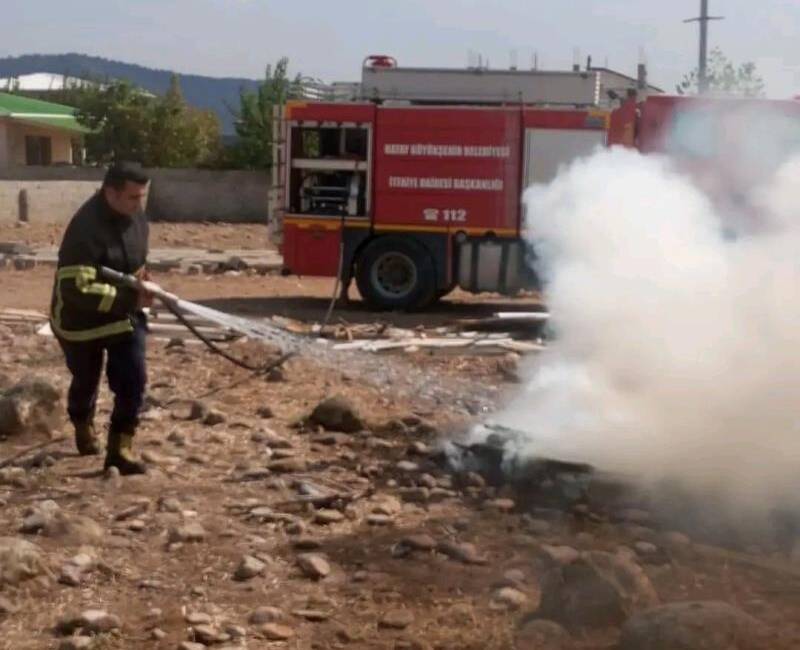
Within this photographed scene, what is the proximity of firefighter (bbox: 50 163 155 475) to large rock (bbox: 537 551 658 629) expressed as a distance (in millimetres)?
3064

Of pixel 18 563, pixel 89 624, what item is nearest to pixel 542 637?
pixel 89 624

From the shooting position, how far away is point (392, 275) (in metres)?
17.7

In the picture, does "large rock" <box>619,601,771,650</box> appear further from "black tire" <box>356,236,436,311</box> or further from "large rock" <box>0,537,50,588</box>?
"black tire" <box>356,236,436,311</box>

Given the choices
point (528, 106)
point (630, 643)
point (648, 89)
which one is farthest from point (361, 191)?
point (630, 643)

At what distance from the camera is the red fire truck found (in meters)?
16.9

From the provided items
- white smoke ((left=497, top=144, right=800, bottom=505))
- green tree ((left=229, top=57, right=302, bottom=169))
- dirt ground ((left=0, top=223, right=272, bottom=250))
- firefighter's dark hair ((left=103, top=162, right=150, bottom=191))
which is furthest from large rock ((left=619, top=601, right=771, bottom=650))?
green tree ((left=229, top=57, right=302, bottom=169))

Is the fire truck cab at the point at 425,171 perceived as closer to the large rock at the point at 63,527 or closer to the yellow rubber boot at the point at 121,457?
the yellow rubber boot at the point at 121,457

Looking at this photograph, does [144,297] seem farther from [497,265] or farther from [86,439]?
[497,265]

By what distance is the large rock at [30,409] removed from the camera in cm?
863

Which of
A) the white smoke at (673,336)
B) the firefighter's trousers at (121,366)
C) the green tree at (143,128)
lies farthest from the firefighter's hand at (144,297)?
the green tree at (143,128)

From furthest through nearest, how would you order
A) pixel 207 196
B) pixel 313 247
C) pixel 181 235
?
pixel 207 196
pixel 181 235
pixel 313 247

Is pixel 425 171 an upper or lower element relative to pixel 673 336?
upper

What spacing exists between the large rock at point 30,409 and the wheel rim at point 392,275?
29.6 feet

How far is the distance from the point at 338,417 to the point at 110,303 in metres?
2.11
